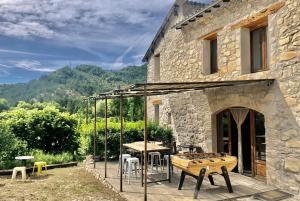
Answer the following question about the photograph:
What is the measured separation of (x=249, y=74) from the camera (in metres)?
8.45

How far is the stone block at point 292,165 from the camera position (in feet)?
22.7

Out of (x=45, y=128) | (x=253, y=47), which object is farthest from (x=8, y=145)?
(x=253, y=47)

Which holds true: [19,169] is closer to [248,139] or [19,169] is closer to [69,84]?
[248,139]

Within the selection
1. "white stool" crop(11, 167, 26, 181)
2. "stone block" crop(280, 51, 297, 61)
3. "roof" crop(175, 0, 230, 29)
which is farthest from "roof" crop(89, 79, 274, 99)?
"white stool" crop(11, 167, 26, 181)

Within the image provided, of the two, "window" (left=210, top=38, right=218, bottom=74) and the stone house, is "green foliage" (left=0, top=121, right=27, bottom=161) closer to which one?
the stone house

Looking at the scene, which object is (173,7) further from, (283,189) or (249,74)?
(283,189)

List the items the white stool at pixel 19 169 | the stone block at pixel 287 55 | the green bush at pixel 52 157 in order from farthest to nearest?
the green bush at pixel 52 157
the white stool at pixel 19 169
the stone block at pixel 287 55

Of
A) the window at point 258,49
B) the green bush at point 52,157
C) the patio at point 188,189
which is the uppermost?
the window at point 258,49

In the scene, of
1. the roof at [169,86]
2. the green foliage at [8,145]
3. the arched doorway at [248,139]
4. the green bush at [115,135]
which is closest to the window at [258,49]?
Answer: the roof at [169,86]

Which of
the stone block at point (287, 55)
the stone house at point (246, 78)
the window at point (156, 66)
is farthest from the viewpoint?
the window at point (156, 66)

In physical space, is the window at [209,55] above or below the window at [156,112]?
above

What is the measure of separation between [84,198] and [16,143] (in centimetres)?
588

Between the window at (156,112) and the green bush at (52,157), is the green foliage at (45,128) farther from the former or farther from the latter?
the window at (156,112)

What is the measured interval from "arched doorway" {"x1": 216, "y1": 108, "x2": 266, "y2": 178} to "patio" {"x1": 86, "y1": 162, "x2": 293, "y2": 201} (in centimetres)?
45
